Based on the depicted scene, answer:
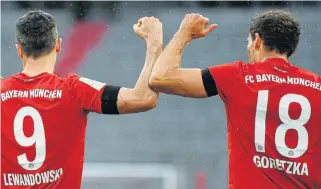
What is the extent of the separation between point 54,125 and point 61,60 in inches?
266

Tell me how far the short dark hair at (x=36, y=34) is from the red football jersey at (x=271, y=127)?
26.4 inches

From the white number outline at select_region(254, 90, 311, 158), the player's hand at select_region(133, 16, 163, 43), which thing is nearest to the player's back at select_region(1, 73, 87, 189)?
the player's hand at select_region(133, 16, 163, 43)

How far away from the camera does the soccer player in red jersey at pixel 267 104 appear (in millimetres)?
2857

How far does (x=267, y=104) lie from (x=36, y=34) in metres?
0.95

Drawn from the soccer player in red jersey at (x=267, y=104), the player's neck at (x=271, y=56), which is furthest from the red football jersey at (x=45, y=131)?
the player's neck at (x=271, y=56)

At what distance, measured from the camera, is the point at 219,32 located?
970 centimetres

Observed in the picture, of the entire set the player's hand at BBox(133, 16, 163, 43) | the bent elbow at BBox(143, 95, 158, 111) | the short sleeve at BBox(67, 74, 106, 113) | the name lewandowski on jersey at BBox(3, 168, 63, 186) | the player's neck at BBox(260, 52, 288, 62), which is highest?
the player's hand at BBox(133, 16, 163, 43)

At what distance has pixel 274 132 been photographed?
9.41 feet

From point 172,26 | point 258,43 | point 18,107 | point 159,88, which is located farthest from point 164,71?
point 172,26

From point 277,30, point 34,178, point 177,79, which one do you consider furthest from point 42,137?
point 277,30

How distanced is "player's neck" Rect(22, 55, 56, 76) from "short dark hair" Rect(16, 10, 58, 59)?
2 centimetres

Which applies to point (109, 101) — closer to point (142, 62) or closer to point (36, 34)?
point (36, 34)

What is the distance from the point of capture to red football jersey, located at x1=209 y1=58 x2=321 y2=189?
2.86 metres

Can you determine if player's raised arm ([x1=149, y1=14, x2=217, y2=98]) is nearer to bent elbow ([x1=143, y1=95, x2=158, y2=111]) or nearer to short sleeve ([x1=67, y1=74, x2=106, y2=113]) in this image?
bent elbow ([x1=143, y1=95, x2=158, y2=111])
